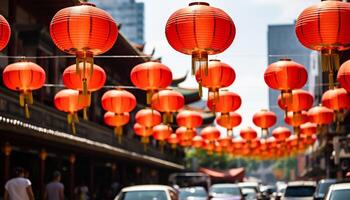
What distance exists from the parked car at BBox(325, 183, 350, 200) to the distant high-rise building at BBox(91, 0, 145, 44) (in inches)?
5917

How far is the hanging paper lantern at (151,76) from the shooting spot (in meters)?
15.2

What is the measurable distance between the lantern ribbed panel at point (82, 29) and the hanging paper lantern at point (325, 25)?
10.9 ft

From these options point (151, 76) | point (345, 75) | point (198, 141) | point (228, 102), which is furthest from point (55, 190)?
point (198, 141)

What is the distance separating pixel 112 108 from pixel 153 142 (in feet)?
91.7

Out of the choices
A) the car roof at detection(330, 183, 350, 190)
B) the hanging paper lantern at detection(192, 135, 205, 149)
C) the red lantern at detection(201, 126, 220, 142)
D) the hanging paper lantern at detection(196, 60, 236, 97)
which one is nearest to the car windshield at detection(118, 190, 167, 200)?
the hanging paper lantern at detection(196, 60, 236, 97)

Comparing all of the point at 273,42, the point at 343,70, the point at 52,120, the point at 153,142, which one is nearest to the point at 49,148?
the point at 52,120

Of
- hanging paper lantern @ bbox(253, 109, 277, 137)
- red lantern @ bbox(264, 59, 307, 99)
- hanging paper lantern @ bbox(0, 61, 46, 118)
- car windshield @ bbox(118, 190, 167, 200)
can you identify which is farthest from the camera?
hanging paper lantern @ bbox(253, 109, 277, 137)

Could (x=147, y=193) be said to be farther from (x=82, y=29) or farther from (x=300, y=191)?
(x=300, y=191)

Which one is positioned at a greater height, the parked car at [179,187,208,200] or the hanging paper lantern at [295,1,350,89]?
the hanging paper lantern at [295,1,350,89]

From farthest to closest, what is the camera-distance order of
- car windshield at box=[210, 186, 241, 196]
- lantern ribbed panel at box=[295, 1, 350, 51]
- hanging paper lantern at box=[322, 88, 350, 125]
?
car windshield at box=[210, 186, 241, 196] → hanging paper lantern at box=[322, 88, 350, 125] → lantern ribbed panel at box=[295, 1, 350, 51]

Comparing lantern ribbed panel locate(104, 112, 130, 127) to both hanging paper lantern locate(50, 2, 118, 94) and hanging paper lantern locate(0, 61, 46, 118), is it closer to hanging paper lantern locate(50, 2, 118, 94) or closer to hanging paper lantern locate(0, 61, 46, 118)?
hanging paper lantern locate(0, 61, 46, 118)

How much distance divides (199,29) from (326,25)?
2098mm

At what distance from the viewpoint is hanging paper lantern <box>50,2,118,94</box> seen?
11.2m

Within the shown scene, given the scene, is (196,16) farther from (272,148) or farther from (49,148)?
(272,148)
